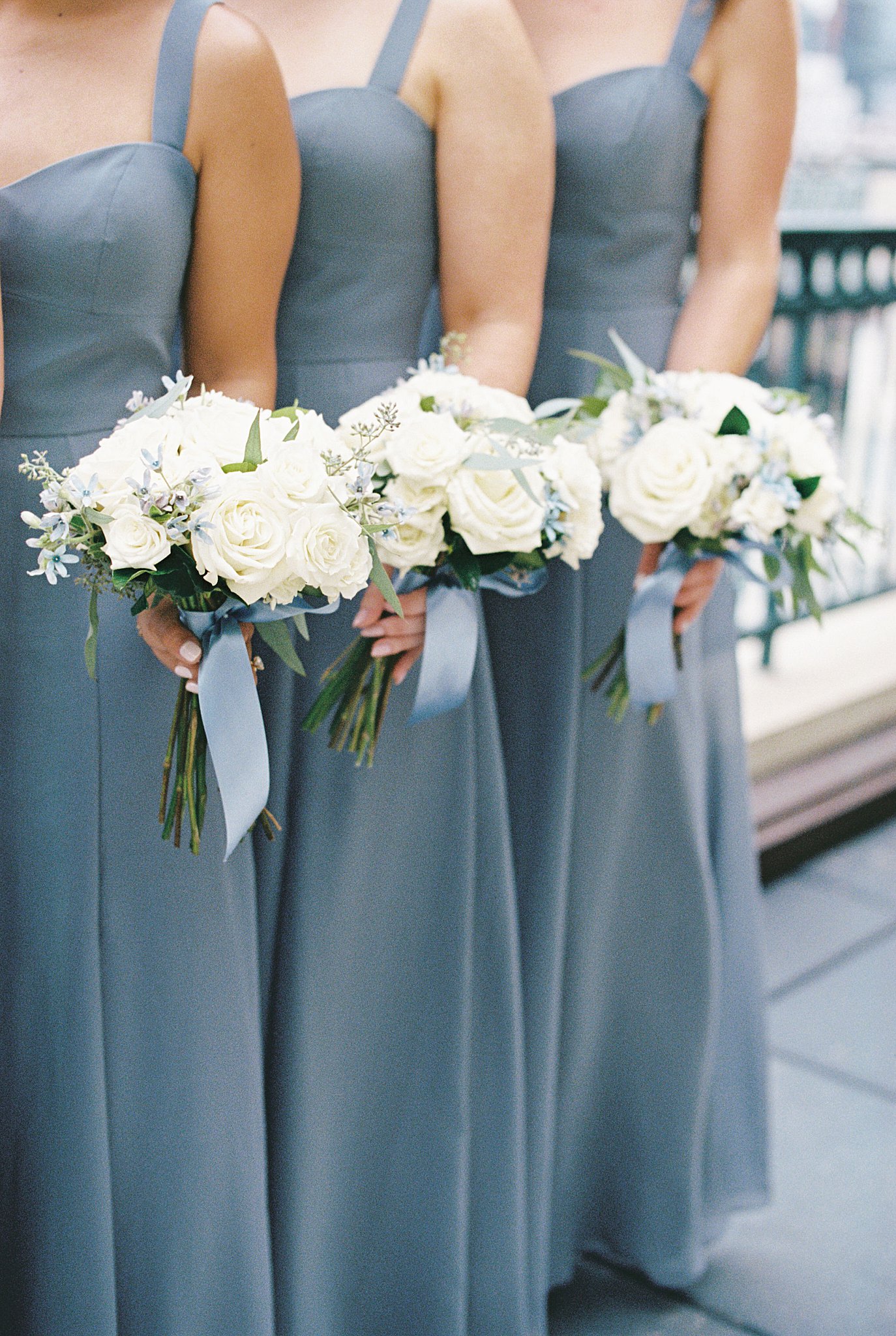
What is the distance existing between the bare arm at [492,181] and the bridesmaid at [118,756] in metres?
0.28

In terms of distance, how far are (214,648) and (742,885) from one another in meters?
1.37

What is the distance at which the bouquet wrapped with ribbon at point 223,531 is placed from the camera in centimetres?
143

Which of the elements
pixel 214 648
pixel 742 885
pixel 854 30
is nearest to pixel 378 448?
pixel 214 648

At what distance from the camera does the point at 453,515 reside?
1710mm

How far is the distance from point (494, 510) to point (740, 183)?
851mm

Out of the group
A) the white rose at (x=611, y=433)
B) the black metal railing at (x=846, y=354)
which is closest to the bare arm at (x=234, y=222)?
the white rose at (x=611, y=433)

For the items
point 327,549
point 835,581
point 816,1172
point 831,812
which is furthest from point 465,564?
point 831,812

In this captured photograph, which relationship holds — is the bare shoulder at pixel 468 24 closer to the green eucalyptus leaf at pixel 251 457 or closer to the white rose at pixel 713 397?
the white rose at pixel 713 397

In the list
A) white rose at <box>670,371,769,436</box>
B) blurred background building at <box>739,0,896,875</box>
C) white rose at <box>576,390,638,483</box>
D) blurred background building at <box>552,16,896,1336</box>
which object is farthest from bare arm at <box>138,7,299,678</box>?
blurred background building at <box>739,0,896,875</box>

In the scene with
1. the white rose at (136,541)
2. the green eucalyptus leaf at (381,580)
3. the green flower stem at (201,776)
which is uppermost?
the white rose at (136,541)

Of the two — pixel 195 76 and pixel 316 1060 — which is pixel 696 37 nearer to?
pixel 195 76

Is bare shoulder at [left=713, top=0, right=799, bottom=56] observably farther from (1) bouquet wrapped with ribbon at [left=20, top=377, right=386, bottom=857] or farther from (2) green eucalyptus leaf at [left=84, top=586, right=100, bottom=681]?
(2) green eucalyptus leaf at [left=84, top=586, right=100, bottom=681]

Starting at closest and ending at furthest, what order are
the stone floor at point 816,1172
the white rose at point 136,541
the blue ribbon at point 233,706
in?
the white rose at point 136,541, the blue ribbon at point 233,706, the stone floor at point 816,1172

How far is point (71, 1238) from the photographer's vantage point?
176 centimetres
